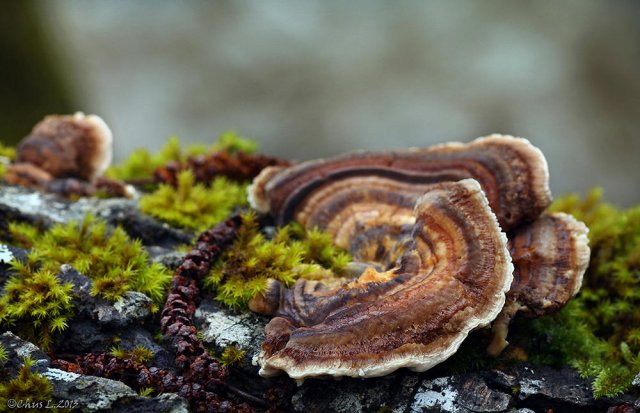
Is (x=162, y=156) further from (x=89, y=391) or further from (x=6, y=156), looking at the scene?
(x=89, y=391)

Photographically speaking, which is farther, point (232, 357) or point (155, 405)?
point (232, 357)

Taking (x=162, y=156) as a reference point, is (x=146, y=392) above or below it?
below

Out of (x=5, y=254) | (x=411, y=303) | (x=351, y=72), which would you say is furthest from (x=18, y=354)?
(x=351, y=72)

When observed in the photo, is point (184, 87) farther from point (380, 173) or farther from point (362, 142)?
point (380, 173)

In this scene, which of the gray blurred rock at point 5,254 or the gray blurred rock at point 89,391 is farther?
the gray blurred rock at point 5,254

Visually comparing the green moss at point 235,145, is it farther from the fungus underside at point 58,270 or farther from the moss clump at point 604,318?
the moss clump at point 604,318

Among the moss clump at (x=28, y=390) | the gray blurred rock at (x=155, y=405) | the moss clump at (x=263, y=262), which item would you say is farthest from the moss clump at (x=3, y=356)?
the moss clump at (x=263, y=262)

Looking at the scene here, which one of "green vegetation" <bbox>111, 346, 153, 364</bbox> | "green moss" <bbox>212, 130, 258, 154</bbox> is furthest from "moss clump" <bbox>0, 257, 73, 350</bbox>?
"green moss" <bbox>212, 130, 258, 154</bbox>

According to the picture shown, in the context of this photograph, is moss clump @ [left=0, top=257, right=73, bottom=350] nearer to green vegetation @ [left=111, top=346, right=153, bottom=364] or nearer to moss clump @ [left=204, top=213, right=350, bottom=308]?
green vegetation @ [left=111, top=346, right=153, bottom=364]
